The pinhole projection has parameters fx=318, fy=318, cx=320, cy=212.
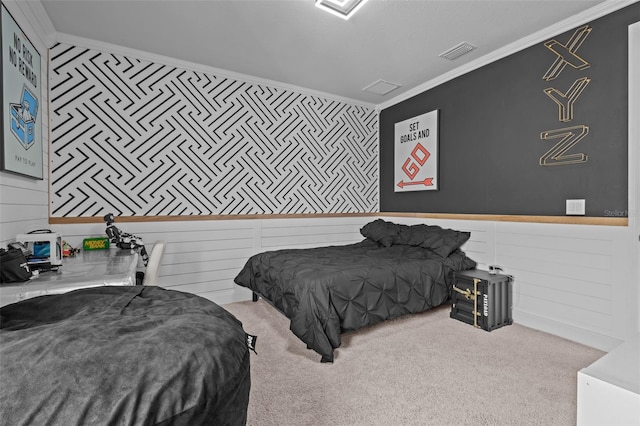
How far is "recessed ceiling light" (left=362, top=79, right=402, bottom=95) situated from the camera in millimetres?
4117

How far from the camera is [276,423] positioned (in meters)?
1.65

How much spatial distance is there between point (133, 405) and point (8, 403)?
224 millimetres

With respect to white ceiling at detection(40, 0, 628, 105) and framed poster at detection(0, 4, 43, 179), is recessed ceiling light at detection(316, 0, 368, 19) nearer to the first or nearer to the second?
white ceiling at detection(40, 0, 628, 105)

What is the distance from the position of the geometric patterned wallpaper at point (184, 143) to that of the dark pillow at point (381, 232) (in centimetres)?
56

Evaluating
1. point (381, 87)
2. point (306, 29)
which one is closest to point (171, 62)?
point (306, 29)

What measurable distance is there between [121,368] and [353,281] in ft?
6.50

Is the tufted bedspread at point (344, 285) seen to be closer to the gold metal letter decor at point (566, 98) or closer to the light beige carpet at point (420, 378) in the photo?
the light beige carpet at point (420, 378)

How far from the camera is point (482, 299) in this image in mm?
2875

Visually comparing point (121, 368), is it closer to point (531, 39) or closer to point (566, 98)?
point (566, 98)

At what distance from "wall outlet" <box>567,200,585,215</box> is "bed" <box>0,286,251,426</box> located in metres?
3.01

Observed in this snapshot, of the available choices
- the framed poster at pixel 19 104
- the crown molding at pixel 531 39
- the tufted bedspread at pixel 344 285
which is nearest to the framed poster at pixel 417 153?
the crown molding at pixel 531 39

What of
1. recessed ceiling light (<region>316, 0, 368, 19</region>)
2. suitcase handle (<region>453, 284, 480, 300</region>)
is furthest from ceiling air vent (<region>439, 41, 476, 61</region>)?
suitcase handle (<region>453, 284, 480, 300</region>)

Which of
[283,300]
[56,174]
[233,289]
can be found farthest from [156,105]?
[283,300]

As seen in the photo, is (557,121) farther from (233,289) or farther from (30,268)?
(30,268)
